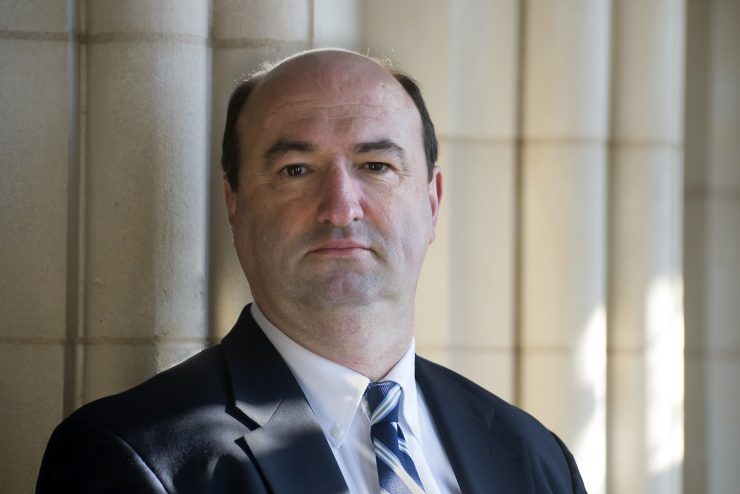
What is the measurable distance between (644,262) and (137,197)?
152 centimetres

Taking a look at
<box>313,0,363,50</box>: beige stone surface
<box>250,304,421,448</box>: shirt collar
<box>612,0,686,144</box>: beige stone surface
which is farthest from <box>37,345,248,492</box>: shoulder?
<box>612,0,686,144</box>: beige stone surface

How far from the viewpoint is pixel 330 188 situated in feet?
8.13

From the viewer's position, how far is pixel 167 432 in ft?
7.37

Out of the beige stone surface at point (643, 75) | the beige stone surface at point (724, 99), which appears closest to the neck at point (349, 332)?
the beige stone surface at point (643, 75)

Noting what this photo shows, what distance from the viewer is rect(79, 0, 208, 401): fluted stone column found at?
2799mm

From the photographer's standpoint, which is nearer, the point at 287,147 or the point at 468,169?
the point at 287,147

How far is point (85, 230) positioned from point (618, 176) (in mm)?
1560

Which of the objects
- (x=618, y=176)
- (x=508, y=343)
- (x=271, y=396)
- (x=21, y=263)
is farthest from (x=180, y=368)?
(x=618, y=176)

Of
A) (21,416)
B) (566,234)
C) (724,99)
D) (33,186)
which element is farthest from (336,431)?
(724,99)

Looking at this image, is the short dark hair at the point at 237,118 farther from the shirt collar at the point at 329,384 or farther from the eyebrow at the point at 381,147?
the shirt collar at the point at 329,384

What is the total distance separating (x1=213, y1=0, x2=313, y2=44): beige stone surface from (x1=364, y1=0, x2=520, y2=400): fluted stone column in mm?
472

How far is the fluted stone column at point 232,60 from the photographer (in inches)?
114

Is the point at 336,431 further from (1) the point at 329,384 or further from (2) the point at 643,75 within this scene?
(2) the point at 643,75

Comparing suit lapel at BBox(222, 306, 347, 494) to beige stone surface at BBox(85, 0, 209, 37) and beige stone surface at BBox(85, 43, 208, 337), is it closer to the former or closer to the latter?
beige stone surface at BBox(85, 43, 208, 337)
